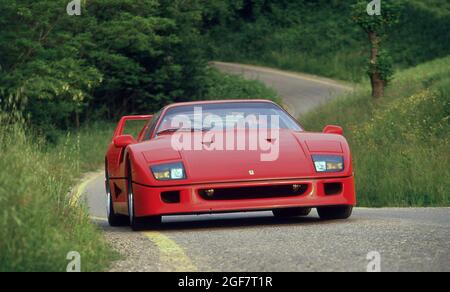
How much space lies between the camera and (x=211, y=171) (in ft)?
39.1

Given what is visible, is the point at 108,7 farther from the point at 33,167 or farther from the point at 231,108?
the point at 33,167

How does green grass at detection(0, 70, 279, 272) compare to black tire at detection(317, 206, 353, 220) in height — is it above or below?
above

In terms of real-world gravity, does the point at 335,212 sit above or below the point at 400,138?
above

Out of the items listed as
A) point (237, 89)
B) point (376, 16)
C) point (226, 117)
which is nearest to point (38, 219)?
point (226, 117)

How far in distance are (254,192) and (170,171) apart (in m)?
0.76

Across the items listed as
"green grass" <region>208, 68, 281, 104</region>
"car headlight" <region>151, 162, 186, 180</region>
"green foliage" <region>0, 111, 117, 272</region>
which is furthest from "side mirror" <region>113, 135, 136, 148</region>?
"green grass" <region>208, 68, 281, 104</region>

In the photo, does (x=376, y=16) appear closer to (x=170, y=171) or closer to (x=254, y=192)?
(x=254, y=192)

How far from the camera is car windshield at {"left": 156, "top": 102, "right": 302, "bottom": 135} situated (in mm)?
13117

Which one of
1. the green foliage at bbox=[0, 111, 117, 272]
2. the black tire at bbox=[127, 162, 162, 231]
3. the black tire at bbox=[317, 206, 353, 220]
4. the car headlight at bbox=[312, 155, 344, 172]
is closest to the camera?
the green foliage at bbox=[0, 111, 117, 272]

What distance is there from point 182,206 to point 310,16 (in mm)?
63151

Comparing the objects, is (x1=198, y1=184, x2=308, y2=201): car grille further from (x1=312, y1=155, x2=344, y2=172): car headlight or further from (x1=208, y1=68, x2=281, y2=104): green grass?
(x1=208, y1=68, x2=281, y2=104): green grass

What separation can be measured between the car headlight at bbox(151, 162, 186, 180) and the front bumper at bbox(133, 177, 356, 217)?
100mm

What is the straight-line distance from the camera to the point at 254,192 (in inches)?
474
